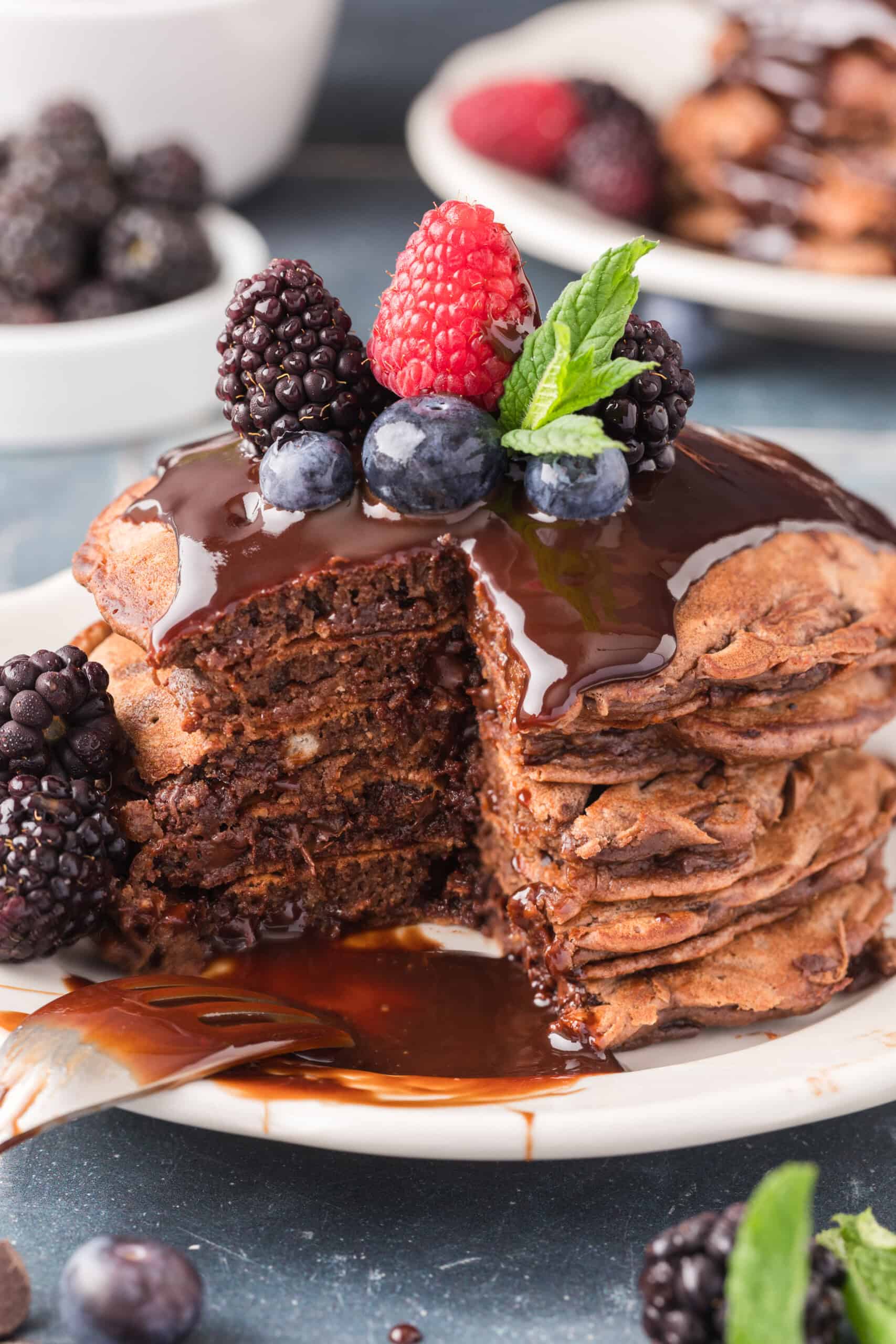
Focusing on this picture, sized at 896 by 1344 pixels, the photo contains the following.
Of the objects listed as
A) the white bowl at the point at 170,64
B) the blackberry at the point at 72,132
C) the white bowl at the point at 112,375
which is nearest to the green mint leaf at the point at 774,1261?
the white bowl at the point at 112,375

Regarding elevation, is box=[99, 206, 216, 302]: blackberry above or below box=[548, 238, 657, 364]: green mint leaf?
below

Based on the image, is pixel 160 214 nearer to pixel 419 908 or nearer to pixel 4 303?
pixel 4 303

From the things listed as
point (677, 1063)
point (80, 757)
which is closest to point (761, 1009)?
point (677, 1063)

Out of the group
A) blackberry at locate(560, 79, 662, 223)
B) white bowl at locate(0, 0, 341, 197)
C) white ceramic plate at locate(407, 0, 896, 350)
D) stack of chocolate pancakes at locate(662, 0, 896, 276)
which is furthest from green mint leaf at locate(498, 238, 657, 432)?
white bowl at locate(0, 0, 341, 197)

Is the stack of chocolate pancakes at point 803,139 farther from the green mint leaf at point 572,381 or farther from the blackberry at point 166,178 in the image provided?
the green mint leaf at point 572,381

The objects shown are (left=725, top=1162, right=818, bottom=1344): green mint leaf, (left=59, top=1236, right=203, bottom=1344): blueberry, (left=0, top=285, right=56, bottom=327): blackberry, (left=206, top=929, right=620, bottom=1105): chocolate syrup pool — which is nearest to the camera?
(left=725, top=1162, right=818, bottom=1344): green mint leaf

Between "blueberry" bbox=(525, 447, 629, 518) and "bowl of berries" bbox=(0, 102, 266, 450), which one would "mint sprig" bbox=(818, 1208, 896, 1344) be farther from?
"bowl of berries" bbox=(0, 102, 266, 450)

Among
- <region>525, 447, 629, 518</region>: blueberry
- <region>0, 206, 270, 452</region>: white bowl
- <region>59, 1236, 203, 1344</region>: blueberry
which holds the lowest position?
<region>0, 206, 270, 452</region>: white bowl
